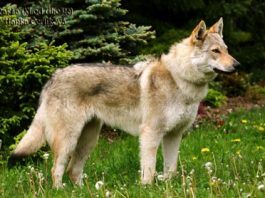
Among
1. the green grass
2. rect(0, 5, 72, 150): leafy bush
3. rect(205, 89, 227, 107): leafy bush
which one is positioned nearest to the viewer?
the green grass

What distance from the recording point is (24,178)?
6.90 metres

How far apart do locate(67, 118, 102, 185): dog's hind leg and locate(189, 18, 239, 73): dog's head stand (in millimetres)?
1481

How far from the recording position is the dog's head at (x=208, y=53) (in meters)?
6.48

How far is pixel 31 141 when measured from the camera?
6.87m

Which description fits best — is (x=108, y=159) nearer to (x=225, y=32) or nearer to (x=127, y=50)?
(x=127, y=50)

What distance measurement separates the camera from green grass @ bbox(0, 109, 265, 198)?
4980 mm

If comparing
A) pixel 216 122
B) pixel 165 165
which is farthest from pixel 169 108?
pixel 216 122

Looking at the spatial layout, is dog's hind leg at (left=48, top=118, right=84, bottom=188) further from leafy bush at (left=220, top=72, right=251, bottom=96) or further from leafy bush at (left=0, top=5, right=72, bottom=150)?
leafy bush at (left=220, top=72, right=251, bottom=96)

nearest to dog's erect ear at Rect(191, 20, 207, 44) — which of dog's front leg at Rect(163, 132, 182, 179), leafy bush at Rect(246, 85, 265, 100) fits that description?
dog's front leg at Rect(163, 132, 182, 179)

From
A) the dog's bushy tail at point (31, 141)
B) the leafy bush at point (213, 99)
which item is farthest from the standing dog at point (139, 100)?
the leafy bush at point (213, 99)

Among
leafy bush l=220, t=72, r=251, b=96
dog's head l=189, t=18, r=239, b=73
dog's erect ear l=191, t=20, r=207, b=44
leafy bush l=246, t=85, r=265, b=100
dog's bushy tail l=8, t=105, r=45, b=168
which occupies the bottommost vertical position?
leafy bush l=246, t=85, r=265, b=100

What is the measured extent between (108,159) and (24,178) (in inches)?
49.1

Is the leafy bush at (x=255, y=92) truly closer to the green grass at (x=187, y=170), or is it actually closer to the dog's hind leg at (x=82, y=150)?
the green grass at (x=187, y=170)

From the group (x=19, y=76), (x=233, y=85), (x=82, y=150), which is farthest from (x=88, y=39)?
(x=233, y=85)
